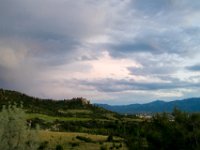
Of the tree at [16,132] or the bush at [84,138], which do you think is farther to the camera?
the bush at [84,138]

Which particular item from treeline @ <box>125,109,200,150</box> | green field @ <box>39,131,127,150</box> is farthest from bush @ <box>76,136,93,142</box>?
treeline @ <box>125,109,200,150</box>

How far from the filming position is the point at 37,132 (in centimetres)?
5200

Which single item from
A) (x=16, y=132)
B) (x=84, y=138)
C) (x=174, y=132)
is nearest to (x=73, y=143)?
(x=84, y=138)

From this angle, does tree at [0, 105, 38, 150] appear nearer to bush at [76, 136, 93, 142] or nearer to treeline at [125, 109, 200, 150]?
treeline at [125, 109, 200, 150]

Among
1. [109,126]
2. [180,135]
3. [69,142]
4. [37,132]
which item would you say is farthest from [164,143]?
[109,126]

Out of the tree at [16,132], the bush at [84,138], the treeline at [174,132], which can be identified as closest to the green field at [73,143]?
the bush at [84,138]

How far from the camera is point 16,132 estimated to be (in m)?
51.5

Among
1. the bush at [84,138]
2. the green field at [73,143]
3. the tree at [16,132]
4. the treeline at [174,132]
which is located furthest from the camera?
the bush at [84,138]

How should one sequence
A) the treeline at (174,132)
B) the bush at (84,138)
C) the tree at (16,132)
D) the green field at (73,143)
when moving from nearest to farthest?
1. the tree at (16,132)
2. the treeline at (174,132)
3. the green field at (73,143)
4. the bush at (84,138)

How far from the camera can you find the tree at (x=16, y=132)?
5081cm

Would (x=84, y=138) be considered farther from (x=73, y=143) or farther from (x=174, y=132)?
(x=174, y=132)

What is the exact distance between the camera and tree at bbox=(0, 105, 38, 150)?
5081 centimetres

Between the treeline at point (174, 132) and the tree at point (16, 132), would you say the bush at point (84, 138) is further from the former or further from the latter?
the tree at point (16, 132)

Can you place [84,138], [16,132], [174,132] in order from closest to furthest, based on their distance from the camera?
[16,132]
[174,132]
[84,138]
